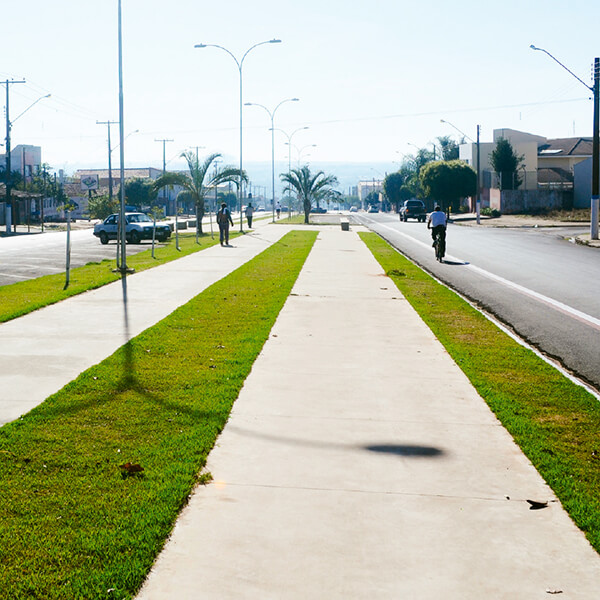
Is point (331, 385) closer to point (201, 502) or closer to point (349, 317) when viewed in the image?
point (201, 502)

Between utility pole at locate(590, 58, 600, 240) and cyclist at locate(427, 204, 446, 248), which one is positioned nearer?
cyclist at locate(427, 204, 446, 248)

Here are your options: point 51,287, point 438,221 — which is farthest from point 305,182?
point 51,287

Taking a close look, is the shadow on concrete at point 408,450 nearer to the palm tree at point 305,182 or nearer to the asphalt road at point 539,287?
the asphalt road at point 539,287

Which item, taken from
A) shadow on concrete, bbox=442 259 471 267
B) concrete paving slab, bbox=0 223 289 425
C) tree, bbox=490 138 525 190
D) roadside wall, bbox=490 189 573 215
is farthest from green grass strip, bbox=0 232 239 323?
tree, bbox=490 138 525 190

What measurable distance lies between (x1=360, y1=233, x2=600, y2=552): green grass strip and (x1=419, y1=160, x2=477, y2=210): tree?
237 ft

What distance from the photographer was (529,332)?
12.7m

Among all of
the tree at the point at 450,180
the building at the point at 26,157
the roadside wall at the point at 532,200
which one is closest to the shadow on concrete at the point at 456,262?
the roadside wall at the point at 532,200

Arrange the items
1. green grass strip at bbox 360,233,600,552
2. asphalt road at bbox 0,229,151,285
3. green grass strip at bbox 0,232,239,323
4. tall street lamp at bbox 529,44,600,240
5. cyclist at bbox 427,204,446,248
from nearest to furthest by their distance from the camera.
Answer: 1. green grass strip at bbox 360,233,600,552
2. green grass strip at bbox 0,232,239,323
3. asphalt road at bbox 0,229,151,285
4. cyclist at bbox 427,204,446,248
5. tall street lamp at bbox 529,44,600,240

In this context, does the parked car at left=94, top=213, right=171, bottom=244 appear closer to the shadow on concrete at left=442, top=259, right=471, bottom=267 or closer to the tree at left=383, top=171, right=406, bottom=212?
the shadow on concrete at left=442, top=259, right=471, bottom=267

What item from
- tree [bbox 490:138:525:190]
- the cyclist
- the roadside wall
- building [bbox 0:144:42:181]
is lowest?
the cyclist

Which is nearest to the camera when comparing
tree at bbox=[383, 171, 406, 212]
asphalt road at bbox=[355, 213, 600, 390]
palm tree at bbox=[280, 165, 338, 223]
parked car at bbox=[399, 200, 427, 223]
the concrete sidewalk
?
the concrete sidewalk

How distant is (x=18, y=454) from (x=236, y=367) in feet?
11.8

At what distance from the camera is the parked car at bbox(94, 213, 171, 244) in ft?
138

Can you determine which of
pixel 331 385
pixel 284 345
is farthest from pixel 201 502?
pixel 284 345
